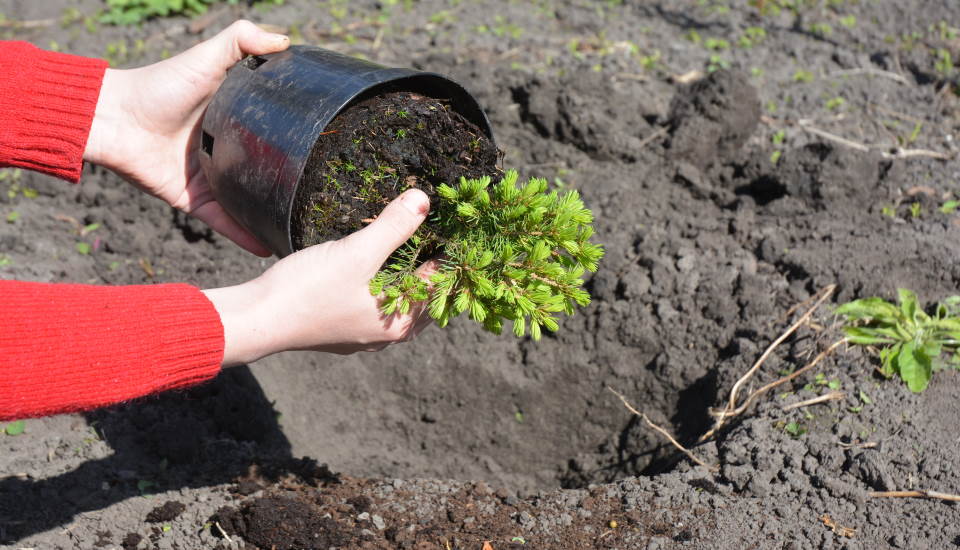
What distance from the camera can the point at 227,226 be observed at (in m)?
2.97

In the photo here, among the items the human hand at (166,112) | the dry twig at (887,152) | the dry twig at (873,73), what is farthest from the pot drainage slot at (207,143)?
the dry twig at (873,73)

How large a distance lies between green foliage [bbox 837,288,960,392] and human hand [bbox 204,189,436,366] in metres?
1.84

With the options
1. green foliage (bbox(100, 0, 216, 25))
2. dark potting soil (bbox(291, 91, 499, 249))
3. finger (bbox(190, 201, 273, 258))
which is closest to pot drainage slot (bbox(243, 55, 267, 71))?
dark potting soil (bbox(291, 91, 499, 249))

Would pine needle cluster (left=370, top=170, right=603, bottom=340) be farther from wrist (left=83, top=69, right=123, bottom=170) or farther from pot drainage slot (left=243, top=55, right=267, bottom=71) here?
wrist (left=83, top=69, right=123, bottom=170)

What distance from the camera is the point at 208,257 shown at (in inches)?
149

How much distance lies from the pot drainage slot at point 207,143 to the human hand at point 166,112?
26 centimetres

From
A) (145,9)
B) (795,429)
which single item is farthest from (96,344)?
(145,9)

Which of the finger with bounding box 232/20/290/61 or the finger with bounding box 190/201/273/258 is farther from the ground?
the finger with bounding box 232/20/290/61

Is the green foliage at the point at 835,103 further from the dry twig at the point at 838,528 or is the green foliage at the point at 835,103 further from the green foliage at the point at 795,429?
the dry twig at the point at 838,528

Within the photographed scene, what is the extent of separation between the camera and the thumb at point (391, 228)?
2.06 meters

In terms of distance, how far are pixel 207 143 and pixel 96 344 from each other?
3.21 feet

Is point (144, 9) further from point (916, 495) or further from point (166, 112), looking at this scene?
point (916, 495)

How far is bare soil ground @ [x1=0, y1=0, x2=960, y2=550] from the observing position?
2.52 m

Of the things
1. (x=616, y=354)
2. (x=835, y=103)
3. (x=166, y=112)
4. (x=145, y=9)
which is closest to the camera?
(x=166, y=112)
